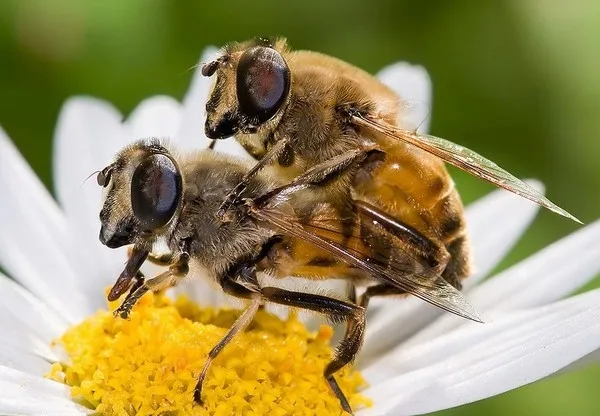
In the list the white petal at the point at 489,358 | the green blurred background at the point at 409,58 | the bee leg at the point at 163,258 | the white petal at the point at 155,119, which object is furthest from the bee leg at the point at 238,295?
the green blurred background at the point at 409,58

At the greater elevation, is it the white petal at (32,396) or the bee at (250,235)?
the bee at (250,235)

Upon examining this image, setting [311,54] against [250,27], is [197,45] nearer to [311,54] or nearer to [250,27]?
[250,27]

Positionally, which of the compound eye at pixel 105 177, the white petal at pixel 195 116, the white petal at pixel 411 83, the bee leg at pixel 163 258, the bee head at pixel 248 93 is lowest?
the white petal at pixel 195 116

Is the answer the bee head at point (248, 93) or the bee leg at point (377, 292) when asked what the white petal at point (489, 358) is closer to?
the bee leg at point (377, 292)

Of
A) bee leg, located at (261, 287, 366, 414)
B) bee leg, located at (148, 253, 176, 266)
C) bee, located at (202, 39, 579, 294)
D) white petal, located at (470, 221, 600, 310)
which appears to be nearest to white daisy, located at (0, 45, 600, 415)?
white petal, located at (470, 221, 600, 310)

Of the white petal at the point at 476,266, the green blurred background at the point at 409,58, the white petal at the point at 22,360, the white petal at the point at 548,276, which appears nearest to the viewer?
the white petal at the point at 22,360

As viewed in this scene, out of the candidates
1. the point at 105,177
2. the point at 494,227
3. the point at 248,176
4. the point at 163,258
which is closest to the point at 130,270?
the point at 163,258

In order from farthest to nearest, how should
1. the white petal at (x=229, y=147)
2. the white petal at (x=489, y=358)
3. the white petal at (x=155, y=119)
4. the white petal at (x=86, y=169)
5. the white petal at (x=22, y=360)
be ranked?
1. the white petal at (x=155, y=119)
2. the white petal at (x=229, y=147)
3. the white petal at (x=86, y=169)
4. the white petal at (x=22, y=360)
5. the white petal at (x=489, y=358)

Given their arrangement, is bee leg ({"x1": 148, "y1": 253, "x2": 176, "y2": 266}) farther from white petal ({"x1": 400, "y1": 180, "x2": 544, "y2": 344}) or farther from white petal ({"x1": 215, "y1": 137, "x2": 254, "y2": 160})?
white petal ({"x1": 400, "y1": 180, "x2": 544, "y2": 344})
